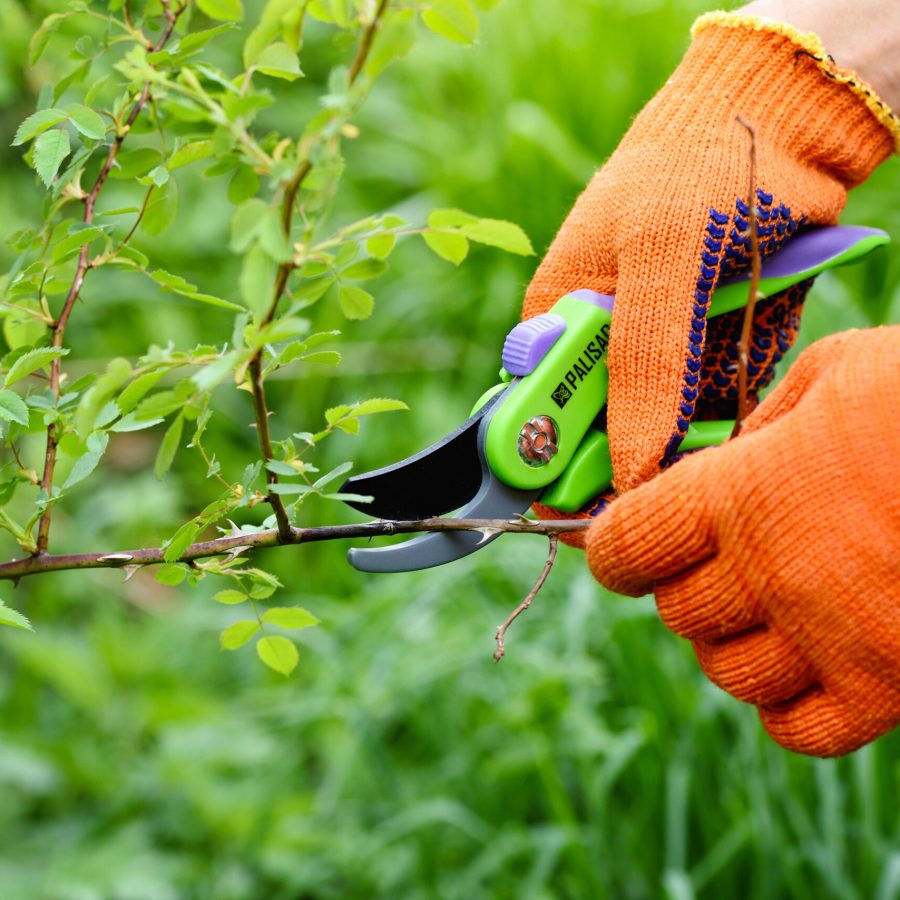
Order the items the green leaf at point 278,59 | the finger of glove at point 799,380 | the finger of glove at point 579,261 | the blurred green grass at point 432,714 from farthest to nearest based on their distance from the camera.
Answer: the blurred green grass at point 432,714
the finger of glove at point 579,261
the finger of glove at point 799,380
the green leaf at point 278,59

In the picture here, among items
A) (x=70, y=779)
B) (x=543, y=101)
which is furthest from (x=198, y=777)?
(x=543, y=101)

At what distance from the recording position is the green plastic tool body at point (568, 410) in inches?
50.0

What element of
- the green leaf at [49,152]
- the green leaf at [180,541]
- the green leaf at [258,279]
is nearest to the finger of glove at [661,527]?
the green leaf at [180,541]

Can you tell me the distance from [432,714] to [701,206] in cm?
140

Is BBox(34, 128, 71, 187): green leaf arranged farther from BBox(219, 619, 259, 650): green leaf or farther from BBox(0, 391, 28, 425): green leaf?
BBox(219, 619, 259, 650): green leaf

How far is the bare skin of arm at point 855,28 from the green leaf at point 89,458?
0.97 metres

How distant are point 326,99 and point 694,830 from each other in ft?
5.95

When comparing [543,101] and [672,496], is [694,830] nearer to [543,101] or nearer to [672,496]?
[672,496]

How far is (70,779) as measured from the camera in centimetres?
245

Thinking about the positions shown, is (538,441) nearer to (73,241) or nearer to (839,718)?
(839,718)

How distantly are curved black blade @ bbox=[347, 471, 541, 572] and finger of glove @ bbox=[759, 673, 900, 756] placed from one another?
1.21 feet

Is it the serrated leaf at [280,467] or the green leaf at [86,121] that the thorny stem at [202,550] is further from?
the green leaf at [86,121]

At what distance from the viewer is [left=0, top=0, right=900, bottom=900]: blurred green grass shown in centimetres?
209

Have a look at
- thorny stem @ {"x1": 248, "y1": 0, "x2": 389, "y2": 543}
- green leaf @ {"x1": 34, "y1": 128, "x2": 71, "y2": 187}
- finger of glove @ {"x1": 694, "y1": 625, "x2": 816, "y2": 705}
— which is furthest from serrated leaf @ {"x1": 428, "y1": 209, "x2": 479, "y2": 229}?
finger of glove @ {"x1": 694, "y1": 625, "x2": 816, "y2": 705}
